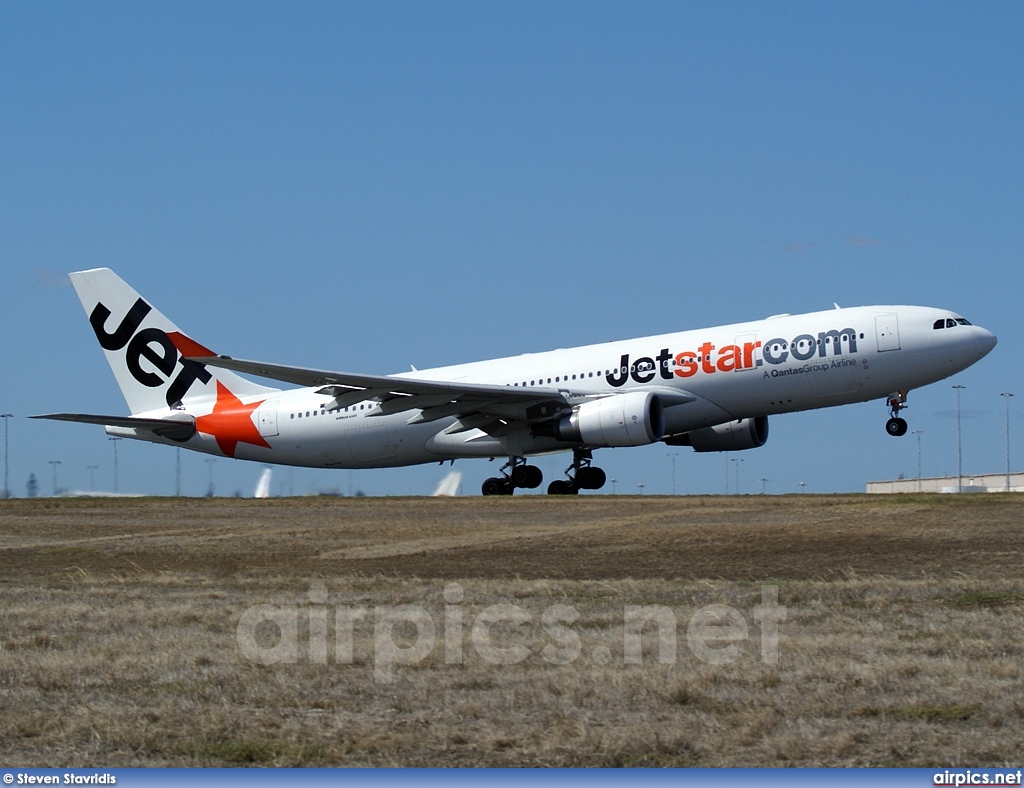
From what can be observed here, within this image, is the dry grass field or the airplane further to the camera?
the airplane

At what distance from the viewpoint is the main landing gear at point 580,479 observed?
1391 inches

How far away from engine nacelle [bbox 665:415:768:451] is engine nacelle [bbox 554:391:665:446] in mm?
3515

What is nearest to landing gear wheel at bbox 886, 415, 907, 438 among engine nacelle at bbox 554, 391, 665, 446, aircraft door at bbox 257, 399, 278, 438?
engine nacelle at bbox 554, 391, 665, 446

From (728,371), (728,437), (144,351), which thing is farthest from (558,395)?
(144,351)

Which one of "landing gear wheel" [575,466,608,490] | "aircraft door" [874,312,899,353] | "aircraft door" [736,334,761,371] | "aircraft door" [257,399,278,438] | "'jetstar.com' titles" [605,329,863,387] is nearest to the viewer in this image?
"aircraft door" [874,312,899,353]

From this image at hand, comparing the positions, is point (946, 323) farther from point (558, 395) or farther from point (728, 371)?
point (558, 395)

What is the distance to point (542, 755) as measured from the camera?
7.10 m

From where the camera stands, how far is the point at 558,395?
110 feet

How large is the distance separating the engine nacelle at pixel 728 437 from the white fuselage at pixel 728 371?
2443 millimetres

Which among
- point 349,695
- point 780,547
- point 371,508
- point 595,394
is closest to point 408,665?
point 349,695

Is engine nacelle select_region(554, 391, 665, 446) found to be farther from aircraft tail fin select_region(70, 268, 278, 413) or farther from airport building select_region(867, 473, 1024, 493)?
airport building select_region(867, 473, 1024, 493)

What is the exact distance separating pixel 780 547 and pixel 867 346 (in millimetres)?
13957

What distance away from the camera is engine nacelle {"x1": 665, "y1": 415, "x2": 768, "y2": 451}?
1431 inches

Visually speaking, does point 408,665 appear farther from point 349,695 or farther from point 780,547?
point 780,547
